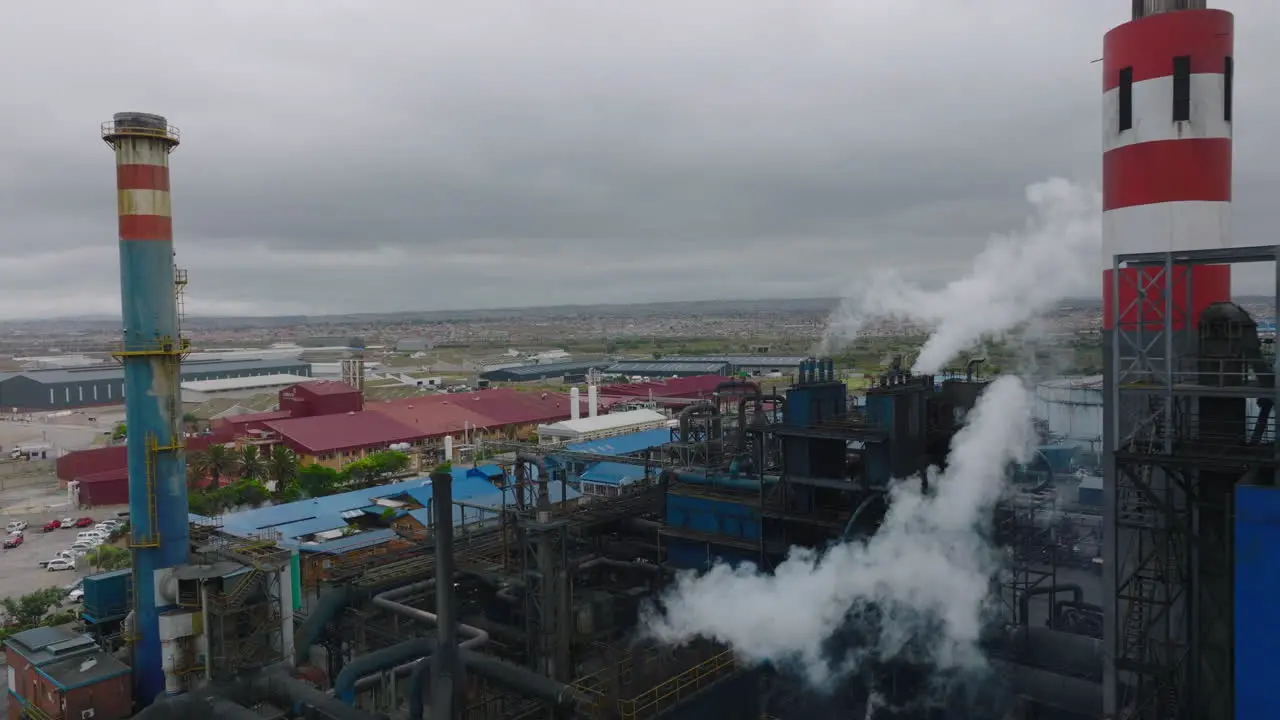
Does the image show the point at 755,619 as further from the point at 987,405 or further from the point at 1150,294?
the point at 1150,294

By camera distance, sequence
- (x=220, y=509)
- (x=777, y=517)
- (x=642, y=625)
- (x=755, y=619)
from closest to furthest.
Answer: (x=755, y=619) → (x=777, y=517) → (x=642, y=625) → (x=220, y=509)

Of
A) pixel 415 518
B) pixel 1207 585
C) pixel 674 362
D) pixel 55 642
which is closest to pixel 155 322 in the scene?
pixel 55 642

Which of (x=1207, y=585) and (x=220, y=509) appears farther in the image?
(x=220, y=509)

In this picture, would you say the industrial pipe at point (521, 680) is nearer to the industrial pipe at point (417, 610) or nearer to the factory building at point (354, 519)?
the industrial pipe at point (417, 610)

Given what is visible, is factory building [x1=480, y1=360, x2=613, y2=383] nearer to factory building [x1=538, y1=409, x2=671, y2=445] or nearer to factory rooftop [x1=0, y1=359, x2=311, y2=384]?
factory rooftop [x1=0, y1=359, x2=311, y2=384]

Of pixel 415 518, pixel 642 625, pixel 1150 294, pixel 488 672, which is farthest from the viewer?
pixel 415 518

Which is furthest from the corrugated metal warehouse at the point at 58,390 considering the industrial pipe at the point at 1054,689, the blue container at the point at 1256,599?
the blue container at the point at 1256,599

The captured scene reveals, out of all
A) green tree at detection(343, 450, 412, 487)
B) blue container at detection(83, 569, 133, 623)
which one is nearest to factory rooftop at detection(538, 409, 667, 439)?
green tree at detection(343, 450, 412, 487)
